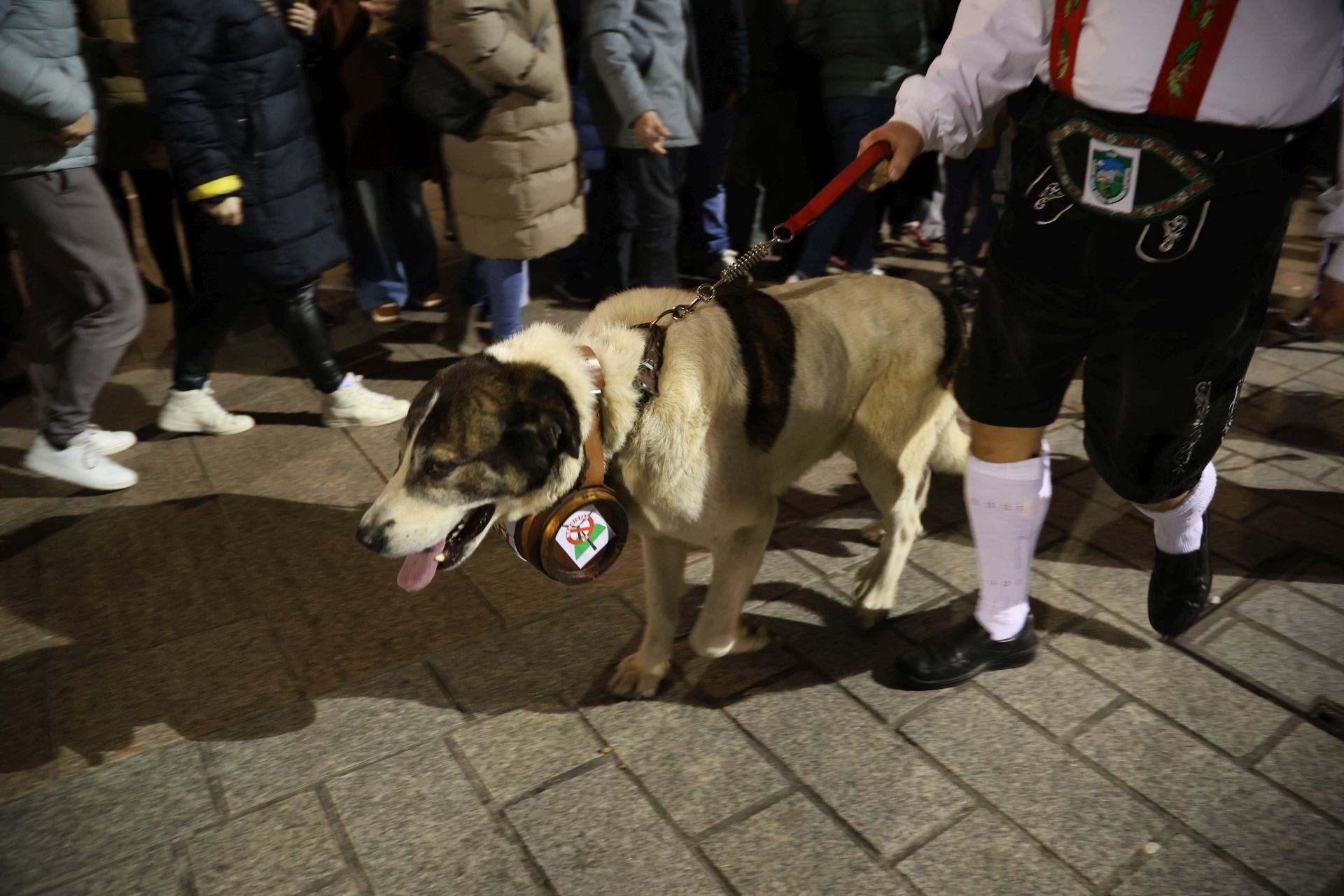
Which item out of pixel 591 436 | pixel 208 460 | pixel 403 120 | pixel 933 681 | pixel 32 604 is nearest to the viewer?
pixel 591 436

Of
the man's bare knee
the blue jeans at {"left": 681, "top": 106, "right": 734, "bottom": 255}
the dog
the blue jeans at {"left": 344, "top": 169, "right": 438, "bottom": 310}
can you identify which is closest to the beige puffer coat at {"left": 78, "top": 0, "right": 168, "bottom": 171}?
the blue jeans at {"left": 344, "top": 169, "right": 438, "bottom": 310}

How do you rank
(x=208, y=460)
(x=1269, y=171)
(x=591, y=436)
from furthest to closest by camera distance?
1. (x=208, y=460)
2. (x=591, y=436)
3. (x=1269, y=171)

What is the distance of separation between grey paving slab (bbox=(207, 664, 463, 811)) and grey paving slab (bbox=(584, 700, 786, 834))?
520mm

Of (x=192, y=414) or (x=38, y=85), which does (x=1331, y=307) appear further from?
(x=192, y=414)

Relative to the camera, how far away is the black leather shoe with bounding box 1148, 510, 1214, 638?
288cm

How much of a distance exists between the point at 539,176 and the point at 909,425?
253 cm

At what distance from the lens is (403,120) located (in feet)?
17.8

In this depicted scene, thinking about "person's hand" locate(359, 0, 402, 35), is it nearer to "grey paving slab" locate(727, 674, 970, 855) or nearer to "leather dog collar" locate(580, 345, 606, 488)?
"leather dog collar" locate(580, 345, 606, 488)

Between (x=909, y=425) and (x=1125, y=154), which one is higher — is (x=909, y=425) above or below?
below

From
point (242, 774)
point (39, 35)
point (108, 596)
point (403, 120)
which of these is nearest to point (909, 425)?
point (242, 774)

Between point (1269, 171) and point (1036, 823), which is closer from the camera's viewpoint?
point (1269, 171)

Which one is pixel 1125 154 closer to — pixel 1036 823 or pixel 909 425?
pixel 909 425

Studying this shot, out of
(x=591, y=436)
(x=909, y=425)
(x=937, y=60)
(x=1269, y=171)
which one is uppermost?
(x=937, y=60)

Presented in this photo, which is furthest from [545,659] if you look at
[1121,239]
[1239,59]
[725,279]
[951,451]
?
[1239,59]
